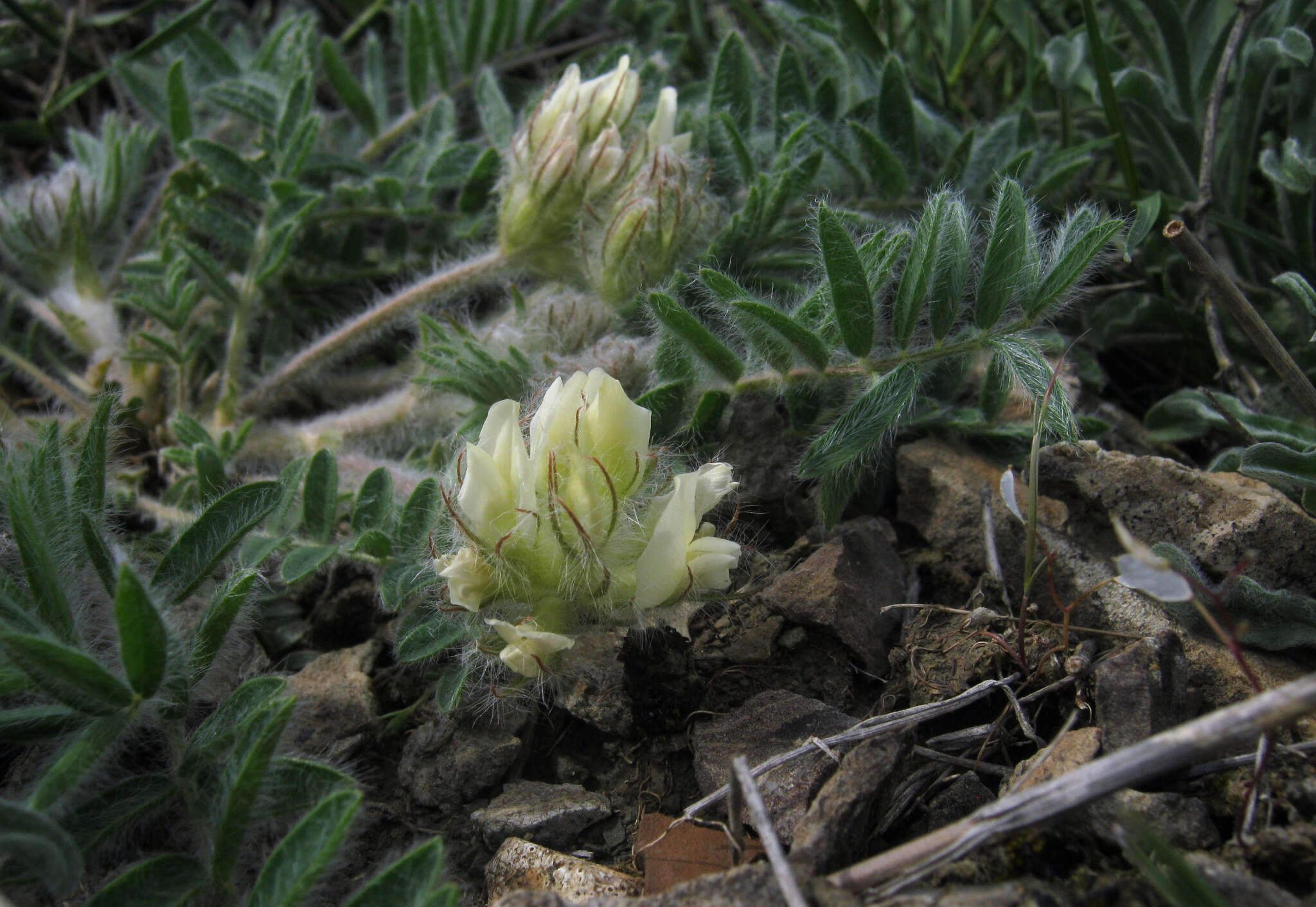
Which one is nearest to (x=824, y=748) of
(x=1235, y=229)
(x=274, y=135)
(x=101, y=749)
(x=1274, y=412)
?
(x=101, y=749)

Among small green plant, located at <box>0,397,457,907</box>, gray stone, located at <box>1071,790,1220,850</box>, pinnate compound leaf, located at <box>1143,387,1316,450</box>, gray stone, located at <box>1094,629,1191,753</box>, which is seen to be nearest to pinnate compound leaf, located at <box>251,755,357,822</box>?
small green plant, located at <box>0,397,457,907</box>

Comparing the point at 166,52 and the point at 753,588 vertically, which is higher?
the point at 166,52

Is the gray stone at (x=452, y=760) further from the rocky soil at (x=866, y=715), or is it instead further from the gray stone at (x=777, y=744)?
the gray stone at (x=777, y=744)

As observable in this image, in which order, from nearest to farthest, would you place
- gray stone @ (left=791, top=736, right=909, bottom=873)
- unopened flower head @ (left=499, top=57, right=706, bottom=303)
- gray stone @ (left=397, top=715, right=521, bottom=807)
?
gray stone @ (left=791, top=736, right=909, bottom=873) < gray stone @ (left=397, top=715, right=521, bottom=807) < unopened flower head @ (left=499, top=57, right=706, bottom=303)

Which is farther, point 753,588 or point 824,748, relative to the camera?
point 753,588

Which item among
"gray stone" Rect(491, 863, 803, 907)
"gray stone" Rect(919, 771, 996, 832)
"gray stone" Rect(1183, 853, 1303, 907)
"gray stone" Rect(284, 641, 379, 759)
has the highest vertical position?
"gray stone" Rect(491, 863, 803, 907)

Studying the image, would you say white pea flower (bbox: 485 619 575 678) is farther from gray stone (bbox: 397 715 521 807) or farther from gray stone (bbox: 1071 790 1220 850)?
gray stone (bbox: 1071 790 1220 850)

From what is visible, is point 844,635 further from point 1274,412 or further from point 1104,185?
point 1104,185
